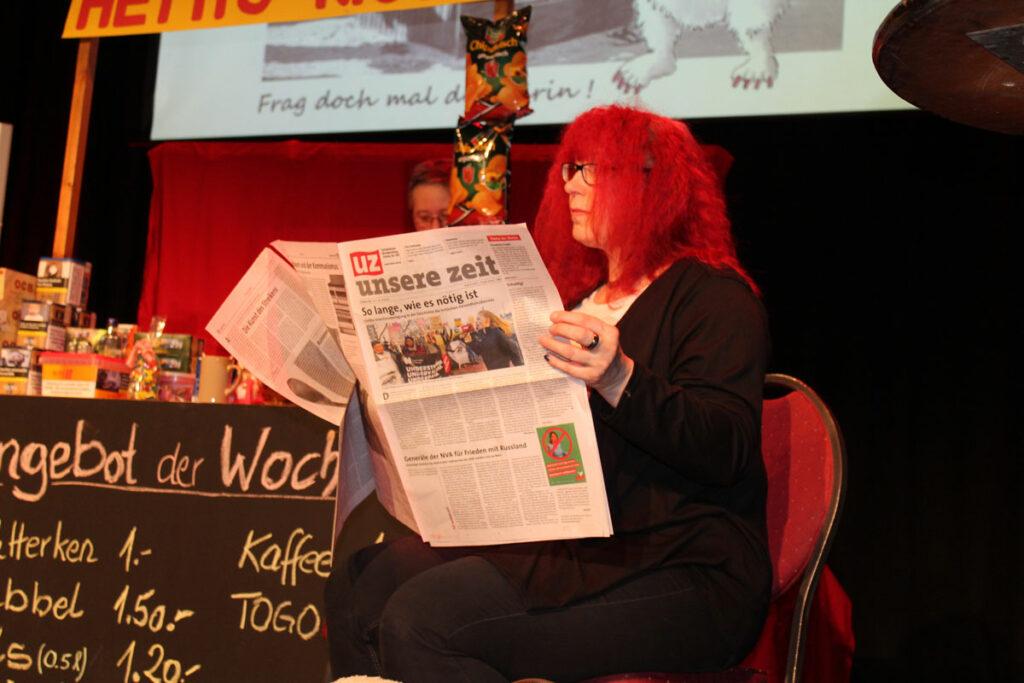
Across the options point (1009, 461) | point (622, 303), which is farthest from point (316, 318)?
point (1009, 461)

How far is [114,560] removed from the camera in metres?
1.93

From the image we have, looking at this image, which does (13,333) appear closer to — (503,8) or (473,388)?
(503,8)

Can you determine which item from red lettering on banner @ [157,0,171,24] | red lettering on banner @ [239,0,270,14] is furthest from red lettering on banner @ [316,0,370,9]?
red lettering on banner @ [157,0,171,24]

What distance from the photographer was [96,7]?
2.58 m

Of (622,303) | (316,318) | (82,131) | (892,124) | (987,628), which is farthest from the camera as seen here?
(892,124)

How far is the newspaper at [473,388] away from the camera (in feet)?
3.71

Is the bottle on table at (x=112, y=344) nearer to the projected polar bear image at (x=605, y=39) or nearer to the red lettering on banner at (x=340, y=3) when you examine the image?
the red lettering on banner at (x=340, y=3)

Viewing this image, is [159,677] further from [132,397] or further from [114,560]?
[132,397]

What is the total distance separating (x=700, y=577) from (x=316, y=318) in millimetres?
667

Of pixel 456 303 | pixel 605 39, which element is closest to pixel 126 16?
pixel 605 39

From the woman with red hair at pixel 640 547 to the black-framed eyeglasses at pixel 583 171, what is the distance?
0.03m

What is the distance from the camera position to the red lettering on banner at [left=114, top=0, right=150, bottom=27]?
254cm

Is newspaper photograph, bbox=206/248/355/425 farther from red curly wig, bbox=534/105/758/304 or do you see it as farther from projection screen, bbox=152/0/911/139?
projection screen, bbox=152/0/911/139

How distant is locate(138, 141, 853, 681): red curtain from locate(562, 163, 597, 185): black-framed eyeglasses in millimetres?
1996
